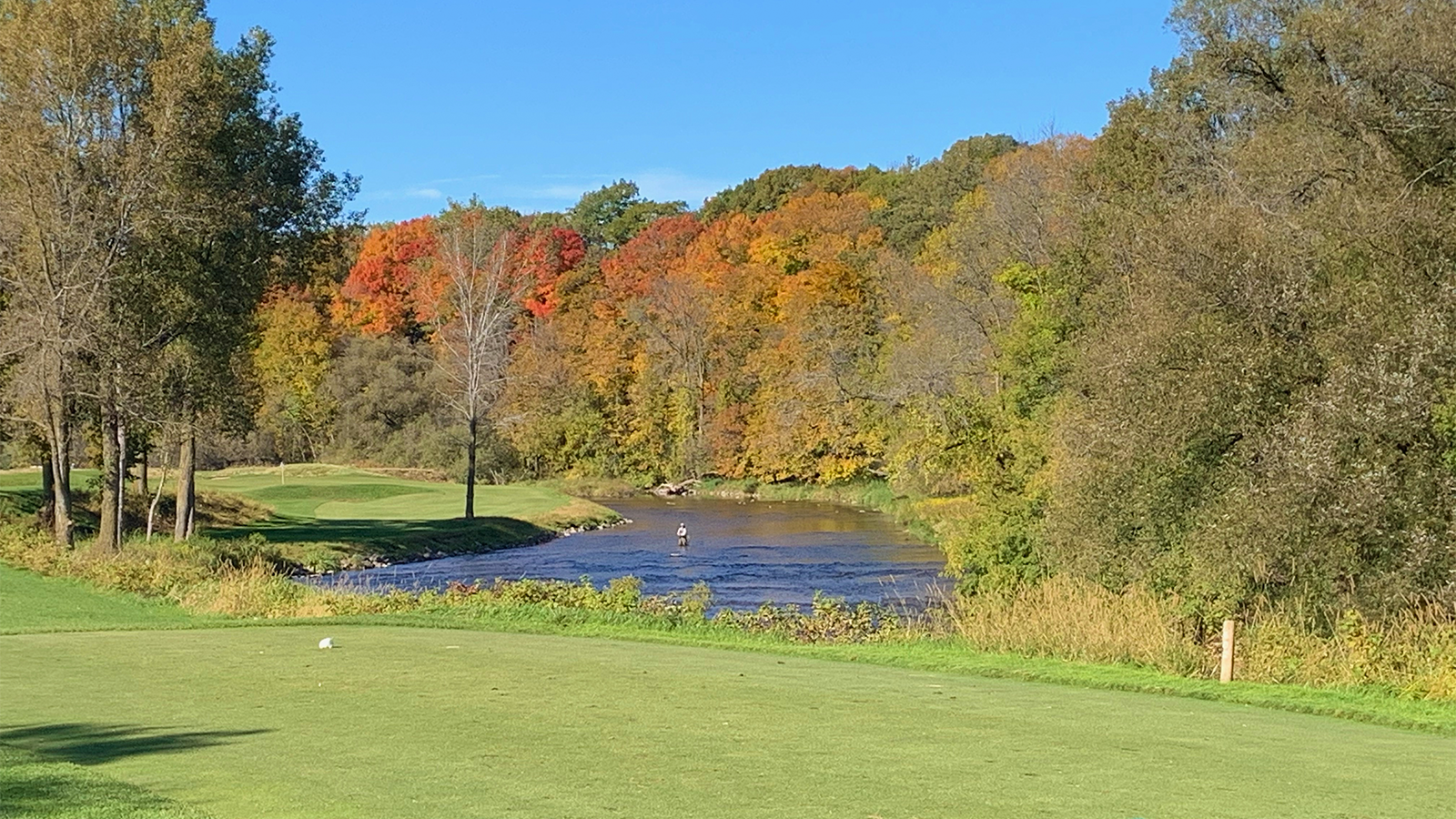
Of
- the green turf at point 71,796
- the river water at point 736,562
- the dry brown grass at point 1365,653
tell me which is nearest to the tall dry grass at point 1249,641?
the dry brown grass at point 1365,653

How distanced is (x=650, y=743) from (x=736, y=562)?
105 ft

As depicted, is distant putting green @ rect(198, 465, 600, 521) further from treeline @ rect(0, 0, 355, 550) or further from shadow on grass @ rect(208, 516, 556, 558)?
treeline @ rect(0, 0, 355, 550)

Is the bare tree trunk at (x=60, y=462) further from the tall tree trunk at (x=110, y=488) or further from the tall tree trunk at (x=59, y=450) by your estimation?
the tall tree trunk at (x=110, y=488)

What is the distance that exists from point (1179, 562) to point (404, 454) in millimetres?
66275

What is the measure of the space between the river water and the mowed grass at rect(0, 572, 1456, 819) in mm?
15389

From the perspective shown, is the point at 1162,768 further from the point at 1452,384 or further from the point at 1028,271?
the point at 1028,271

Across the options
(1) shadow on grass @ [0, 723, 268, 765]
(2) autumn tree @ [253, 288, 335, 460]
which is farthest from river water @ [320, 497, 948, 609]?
(2) autumn tree @ [253, 288, 335, 460]

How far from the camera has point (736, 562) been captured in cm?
4238

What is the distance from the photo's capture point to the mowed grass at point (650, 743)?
8.30 m

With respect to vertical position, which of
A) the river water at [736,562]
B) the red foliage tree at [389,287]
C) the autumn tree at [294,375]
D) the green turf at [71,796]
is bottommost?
the river water at [736,562]

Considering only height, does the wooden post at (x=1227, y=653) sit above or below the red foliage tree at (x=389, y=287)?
below

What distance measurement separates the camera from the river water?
34.9m

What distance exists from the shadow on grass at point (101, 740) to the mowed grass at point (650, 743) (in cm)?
4

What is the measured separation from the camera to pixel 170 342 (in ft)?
111
